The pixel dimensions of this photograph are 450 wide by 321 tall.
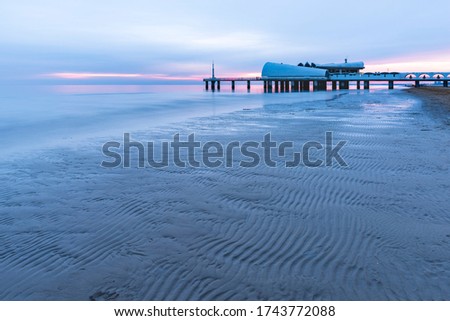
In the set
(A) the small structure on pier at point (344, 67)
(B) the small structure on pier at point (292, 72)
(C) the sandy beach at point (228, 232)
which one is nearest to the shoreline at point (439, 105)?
(C) the sandy beach at point (228, 232)

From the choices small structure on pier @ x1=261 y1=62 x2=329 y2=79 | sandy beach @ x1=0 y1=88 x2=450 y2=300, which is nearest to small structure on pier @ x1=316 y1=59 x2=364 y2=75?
small structure on pier @ x1=261 y1=62 x2=329 y2=79

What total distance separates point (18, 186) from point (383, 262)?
826 centimetres

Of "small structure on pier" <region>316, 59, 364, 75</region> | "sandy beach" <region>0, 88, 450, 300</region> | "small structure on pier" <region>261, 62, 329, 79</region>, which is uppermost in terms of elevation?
"small structure on pier" <region>316, 59, 364, 75</region>

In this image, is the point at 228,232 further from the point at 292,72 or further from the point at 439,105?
the point at 292,72

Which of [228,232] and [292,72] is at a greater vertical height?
[292,72]

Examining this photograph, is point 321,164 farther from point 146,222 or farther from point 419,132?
point 419,132

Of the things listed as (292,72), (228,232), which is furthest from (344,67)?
(228,232)

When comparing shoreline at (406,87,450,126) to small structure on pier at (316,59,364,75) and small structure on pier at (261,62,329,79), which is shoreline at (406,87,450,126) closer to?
small structure on pier at (261,62,329,79)

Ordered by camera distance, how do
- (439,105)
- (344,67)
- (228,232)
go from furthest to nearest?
(344,67) < (439,105) < (228,232)

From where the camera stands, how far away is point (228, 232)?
6.10 m

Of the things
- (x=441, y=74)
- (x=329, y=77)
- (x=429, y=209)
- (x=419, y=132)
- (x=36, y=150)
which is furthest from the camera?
(x=329, y=77)

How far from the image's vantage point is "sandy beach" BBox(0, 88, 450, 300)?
14.7ft

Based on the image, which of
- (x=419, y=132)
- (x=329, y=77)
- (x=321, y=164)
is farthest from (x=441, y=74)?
(x=321, y=164)

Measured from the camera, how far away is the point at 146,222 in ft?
21.7
